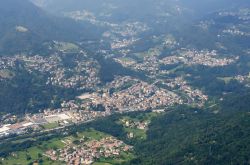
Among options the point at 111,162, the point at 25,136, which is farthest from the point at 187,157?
the point at 25,136

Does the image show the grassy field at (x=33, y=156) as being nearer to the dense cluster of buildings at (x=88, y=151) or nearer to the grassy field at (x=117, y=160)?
the dense cluster of buildings at (x=88, y=151)

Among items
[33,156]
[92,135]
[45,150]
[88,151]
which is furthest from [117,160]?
[33,156]

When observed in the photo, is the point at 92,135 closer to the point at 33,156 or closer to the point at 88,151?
the point at 88,151

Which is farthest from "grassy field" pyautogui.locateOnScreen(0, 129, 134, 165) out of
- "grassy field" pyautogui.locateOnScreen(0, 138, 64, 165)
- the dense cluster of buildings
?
the dense cluster of buildings

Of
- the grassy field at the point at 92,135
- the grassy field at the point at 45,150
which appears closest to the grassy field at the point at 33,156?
the grassy field at the point at 45,150

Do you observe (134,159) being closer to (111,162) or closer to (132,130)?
(111,162)

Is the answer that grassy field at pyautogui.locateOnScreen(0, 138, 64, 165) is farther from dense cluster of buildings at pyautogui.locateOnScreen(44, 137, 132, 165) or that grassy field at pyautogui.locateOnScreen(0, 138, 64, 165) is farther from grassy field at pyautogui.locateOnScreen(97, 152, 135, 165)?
grassy field at pyautogui.locateOnScreen(97, 152, 135, 165)

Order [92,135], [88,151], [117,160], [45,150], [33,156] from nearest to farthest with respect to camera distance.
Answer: [117,160], [33,156], [88,151], [45,150], [92,135]

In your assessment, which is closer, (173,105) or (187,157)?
(187,157)

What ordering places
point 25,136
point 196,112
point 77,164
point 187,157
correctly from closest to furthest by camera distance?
point 187,157
point 77,164
point 25,136
point 196,112

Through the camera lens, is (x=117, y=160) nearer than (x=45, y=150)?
Yes

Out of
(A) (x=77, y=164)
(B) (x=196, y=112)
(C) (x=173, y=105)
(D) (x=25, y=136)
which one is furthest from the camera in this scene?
(C) (x=173, y=105)
